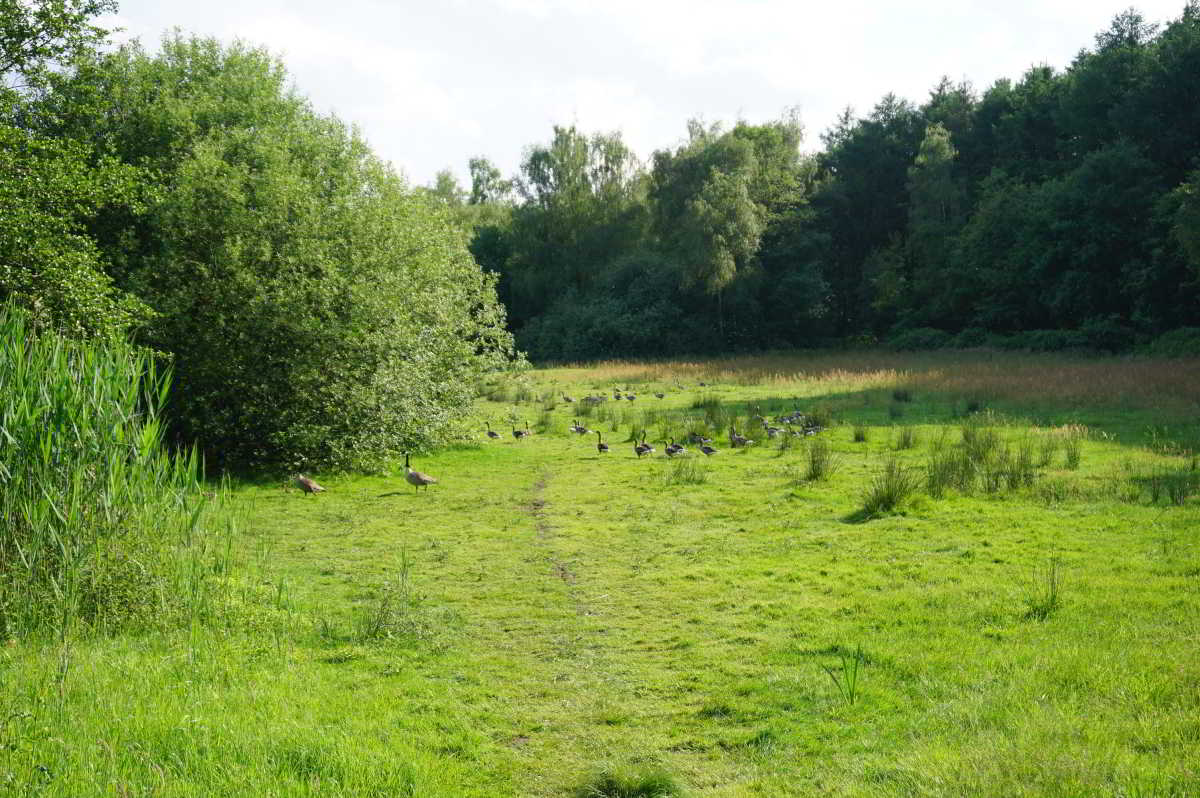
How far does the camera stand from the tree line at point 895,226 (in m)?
37.2

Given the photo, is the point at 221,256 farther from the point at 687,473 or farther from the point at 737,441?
the point at 737,441

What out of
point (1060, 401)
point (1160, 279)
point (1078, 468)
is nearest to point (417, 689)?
point (1078, 468)

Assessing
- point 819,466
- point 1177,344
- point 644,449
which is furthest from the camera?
point 1177,344

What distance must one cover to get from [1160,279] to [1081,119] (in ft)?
33.8

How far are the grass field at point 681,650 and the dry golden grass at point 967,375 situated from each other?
8551mm

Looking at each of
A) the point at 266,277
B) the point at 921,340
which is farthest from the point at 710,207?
the point at 266,277

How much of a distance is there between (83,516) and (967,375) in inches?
1044

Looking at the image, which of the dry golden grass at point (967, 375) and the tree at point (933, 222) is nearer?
the dry golden grass at point (967, 375)

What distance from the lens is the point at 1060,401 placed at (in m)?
20.5

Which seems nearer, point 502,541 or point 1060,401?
point 502,541

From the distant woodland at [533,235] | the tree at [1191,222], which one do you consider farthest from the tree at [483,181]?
the tree at [1191,222]

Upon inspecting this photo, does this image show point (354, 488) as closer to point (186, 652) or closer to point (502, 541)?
point (502, 541)

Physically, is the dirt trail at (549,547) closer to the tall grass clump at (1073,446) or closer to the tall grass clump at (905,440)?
the tall grass clump at (905,440)

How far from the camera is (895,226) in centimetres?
5350
